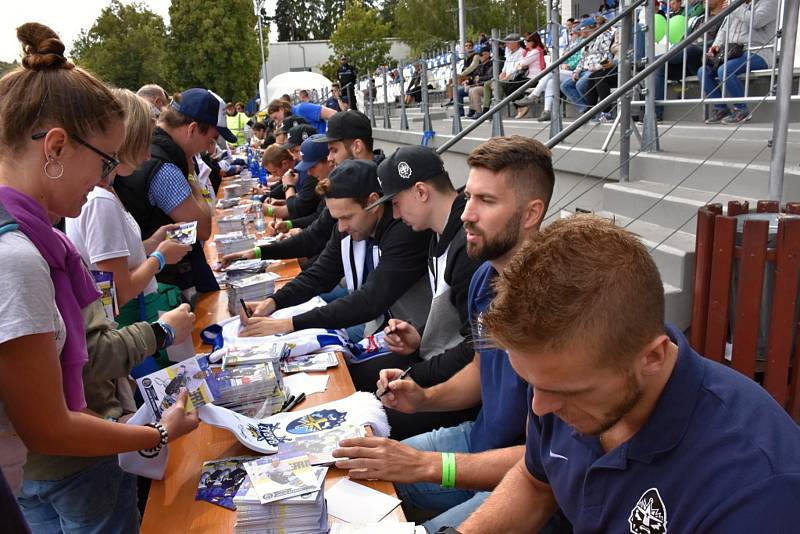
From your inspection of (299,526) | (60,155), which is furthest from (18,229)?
(299,526)

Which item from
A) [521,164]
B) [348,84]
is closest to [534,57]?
[348,84]

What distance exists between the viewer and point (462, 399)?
2504 mm

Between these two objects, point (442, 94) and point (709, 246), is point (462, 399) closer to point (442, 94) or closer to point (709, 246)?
point (709, 246)

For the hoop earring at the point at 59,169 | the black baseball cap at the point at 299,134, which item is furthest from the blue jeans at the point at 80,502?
the black baseball cap at the point at 299,134

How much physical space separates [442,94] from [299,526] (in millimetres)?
18481

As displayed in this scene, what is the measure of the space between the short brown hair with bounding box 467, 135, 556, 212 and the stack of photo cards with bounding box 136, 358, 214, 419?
126 centimetres

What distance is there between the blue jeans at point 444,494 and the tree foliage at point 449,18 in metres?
30.0

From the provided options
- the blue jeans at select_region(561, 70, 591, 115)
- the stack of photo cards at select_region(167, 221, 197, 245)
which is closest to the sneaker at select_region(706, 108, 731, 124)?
the blue jeans at select_region(561, 70, 591, 115)

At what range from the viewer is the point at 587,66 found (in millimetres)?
8555

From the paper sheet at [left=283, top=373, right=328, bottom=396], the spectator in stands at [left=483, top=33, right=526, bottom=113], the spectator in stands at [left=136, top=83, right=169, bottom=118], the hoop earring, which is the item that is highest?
the spectator in stands at [left=483, top=33, right=526, bottom=113]

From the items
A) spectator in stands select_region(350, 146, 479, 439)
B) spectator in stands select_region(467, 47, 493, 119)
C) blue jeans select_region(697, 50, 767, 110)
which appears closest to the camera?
spectator in stands select_region(350, 146, 479, 439)

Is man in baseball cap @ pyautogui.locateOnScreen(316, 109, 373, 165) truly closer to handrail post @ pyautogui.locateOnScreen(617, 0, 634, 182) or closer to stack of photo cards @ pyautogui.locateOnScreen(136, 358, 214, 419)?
handrail post @ pyautogui.locateOnScreen(617, 0, 634, 182)

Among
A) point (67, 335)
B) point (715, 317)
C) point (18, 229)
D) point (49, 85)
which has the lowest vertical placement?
point (715, 317)

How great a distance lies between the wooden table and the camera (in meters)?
1.64
